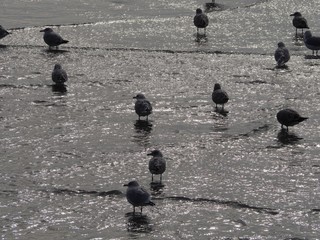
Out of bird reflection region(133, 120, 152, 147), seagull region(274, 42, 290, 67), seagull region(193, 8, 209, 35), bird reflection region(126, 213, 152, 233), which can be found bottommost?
bird reflection region(126, 213, 152, 233)

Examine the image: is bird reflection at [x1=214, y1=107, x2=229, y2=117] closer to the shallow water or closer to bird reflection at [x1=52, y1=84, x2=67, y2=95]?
the shallow water

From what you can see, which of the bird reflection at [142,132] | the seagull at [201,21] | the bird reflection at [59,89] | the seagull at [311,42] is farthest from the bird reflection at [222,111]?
the seagull at [201,21]

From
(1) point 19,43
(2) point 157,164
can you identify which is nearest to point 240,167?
(2) point 157,164

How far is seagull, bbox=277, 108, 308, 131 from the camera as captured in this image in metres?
21.0

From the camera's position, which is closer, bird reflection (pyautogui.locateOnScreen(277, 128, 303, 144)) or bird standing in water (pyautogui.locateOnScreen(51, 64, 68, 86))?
bird reflection (pyautogui.locateOnScreen(277, 128, 303, 144))

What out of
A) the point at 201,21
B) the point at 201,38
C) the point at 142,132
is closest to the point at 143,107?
the point at 142,132

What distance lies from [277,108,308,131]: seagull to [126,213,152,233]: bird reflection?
6.17 metres

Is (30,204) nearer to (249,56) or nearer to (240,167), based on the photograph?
(240,167)

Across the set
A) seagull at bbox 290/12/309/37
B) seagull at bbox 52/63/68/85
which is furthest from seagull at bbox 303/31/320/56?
seagull at bbox 52/63/68/85

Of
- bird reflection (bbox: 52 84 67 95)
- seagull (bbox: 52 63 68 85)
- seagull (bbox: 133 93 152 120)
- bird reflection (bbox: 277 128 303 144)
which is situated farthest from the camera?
seagull (bbox: 52 63 68 85)

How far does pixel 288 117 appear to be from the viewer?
21.0 metres

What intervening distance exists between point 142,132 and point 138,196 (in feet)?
17.9

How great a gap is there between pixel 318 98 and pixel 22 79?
8.40 meters

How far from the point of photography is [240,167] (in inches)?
741
